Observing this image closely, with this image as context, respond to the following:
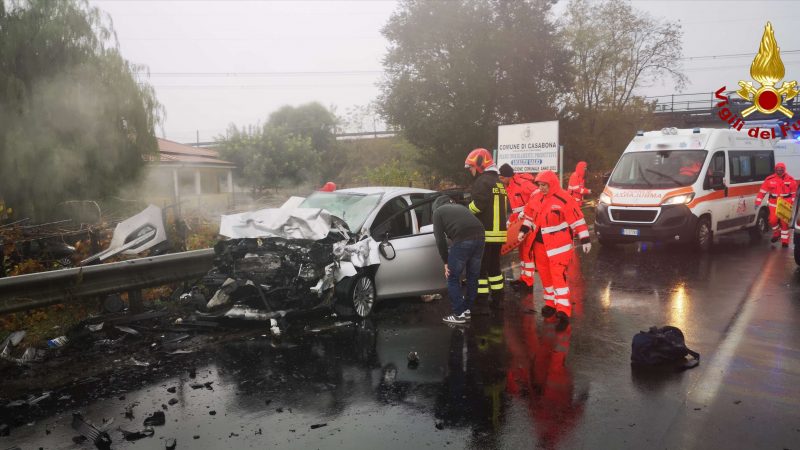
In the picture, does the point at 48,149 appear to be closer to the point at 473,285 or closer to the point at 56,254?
the point at 56,254

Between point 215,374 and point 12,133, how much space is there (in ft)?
23.6

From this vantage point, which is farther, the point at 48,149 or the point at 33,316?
the point at 48,149

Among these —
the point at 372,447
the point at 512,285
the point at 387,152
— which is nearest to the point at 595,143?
the point at 387,152

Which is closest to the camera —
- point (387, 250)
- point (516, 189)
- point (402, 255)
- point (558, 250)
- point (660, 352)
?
point (660, 352)

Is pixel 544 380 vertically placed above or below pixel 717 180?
below

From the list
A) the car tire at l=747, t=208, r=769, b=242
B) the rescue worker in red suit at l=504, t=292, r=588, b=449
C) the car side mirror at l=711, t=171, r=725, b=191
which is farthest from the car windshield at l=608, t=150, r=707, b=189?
the rescue worker in red suit at l=504, t=292, r=588, b=449

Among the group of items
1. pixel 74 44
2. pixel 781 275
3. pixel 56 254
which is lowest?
pixel 781 275

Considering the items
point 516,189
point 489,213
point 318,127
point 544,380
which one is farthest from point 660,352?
point 318,127

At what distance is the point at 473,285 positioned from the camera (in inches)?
272

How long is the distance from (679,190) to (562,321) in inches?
257

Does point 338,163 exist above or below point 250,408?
above

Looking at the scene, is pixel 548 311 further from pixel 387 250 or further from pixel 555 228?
pixel 387 250

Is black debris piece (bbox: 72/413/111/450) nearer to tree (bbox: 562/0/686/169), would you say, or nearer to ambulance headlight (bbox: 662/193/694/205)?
ambulance headlight (bbox: 662/193/694/205)

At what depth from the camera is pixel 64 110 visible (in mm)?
10406
